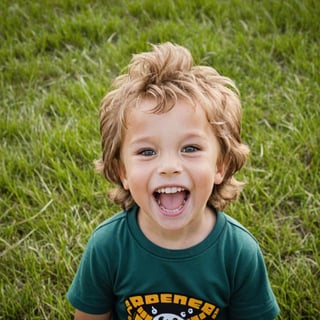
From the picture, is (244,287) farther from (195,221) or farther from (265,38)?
(265,38)

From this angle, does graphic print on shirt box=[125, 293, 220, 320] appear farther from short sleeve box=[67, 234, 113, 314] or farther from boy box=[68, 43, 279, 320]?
short sleeve box=[67, 234, 113, 314]

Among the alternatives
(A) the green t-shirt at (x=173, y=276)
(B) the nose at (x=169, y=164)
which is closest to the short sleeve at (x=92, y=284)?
(A) the green t-shirt at (x=173, y=276)

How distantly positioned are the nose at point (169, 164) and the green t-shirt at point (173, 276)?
35cm

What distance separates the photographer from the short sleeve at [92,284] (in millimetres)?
1913

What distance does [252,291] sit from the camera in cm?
192

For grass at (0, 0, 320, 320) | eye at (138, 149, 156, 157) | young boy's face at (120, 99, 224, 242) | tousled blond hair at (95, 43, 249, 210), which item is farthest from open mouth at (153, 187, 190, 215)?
grass at (0, 0, 320, 320)

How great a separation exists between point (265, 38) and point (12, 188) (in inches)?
87.8

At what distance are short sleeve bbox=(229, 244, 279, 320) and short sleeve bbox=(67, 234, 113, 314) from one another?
1.62 ft

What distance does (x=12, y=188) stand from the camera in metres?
2.88

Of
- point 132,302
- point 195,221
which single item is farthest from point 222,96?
point 132,302

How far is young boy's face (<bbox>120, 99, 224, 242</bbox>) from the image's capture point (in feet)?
5.41

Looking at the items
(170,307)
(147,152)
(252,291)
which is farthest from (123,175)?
(252,291)

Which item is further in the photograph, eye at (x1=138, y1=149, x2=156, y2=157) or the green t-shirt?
the green t-shirt

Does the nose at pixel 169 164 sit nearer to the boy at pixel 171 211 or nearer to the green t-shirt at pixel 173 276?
the boy at pixel 171 211
